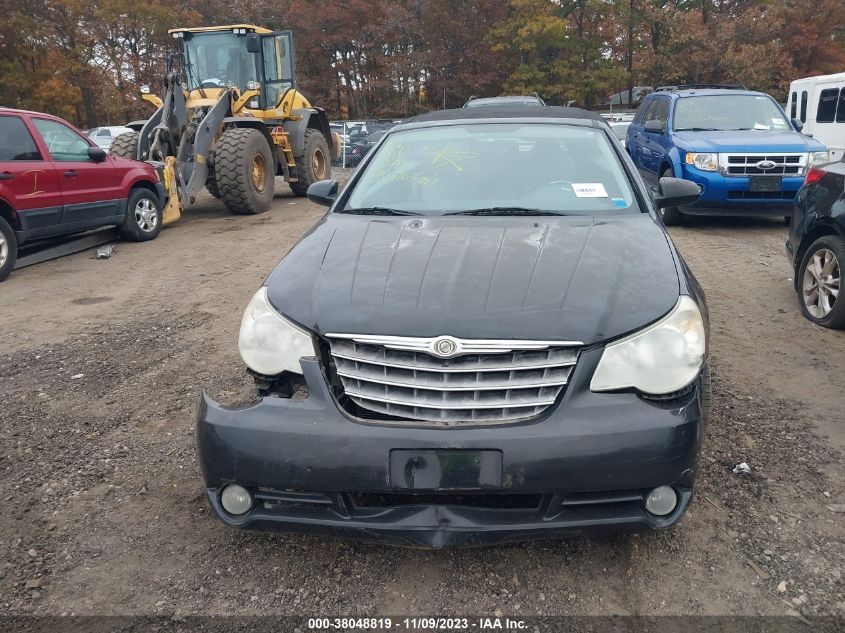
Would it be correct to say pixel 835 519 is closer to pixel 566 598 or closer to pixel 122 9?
pixel 566 598

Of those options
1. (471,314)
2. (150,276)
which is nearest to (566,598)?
(471,314)

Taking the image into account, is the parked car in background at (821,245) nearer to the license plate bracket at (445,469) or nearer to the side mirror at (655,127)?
the license plate bracket at (445,469)

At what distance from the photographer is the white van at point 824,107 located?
14.9m

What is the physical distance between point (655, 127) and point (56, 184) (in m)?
8.02

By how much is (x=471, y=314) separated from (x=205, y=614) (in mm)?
1403

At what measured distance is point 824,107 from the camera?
51.0 feet

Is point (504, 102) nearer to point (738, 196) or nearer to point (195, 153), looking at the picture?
point (738, 196)

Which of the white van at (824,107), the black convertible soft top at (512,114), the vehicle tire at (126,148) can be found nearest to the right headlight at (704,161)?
the black convertible soft top at (512,114)

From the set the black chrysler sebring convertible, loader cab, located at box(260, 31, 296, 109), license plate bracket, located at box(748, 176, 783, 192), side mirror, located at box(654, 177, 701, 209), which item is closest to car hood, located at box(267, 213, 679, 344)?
the black chrysler sebring convertible

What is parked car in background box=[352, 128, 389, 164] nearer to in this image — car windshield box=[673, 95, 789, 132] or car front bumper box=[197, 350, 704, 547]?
car windshield box=[673, 95, 789, 132]

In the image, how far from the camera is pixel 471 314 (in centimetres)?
237

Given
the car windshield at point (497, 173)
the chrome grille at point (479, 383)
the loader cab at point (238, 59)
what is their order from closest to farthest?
1. the chrome grille at point (479, 383)
2. the car windshield at point (497, 173)
3. the loader cab at point (238, 59)

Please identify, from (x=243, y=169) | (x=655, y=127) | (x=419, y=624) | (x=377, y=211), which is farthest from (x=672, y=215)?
(x=419, y=624)

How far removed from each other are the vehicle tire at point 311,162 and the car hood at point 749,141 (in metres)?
7.03
